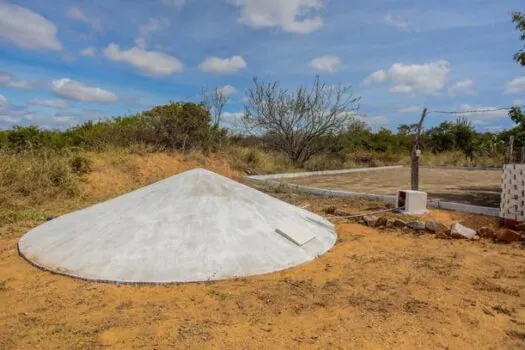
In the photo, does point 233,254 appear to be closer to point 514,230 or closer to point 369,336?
point 369,336

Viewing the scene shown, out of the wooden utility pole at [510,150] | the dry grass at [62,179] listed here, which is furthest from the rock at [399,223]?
the dry grass at [62,179]

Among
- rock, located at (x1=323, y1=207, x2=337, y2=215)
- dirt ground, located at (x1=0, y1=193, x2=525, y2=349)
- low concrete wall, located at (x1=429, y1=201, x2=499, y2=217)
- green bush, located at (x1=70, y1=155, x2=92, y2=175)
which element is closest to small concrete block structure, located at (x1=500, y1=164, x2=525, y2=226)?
low concrete wall, located at (x1=429, y1=201, x2=499, y2=217)

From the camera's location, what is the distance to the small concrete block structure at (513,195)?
568cm

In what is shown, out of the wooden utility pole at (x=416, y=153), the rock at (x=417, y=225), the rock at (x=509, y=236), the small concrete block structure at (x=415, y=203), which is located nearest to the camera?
the rock at (x=509, y=236)

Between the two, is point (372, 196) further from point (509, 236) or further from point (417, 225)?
point (509, 236)

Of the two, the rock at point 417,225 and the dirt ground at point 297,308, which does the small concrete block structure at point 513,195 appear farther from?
the dirt ground at point 297,308

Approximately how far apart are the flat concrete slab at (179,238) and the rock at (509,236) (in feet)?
7.24

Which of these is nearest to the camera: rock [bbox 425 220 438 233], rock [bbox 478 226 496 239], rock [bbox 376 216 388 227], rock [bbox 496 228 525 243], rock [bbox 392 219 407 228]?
rock [bbox 496 228 525 243]

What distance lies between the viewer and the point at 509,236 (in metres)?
5.15

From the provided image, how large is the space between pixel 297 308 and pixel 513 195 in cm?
437

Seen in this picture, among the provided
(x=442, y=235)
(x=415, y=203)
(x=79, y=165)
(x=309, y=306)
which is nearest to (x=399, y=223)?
(x=442, y=235)

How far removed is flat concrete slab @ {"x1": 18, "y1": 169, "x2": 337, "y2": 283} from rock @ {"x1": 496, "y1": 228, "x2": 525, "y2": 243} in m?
2.21

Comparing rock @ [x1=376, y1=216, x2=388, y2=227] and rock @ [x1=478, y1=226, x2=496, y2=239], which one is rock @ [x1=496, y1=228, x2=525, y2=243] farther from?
rock @ [x1=376, y1=216, x2=388, y2=227]

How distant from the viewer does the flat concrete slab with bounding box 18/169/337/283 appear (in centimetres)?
388
